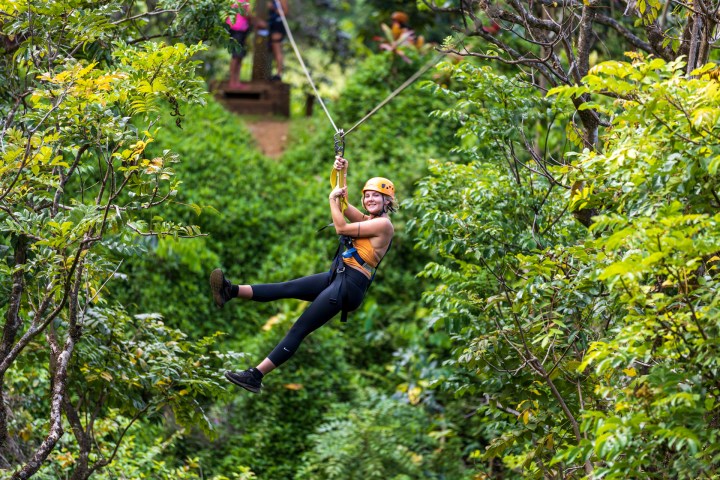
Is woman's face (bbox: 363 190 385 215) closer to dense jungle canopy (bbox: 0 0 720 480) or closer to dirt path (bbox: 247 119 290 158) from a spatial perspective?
dense jungle canopy (bbox: 0 0 720 480)

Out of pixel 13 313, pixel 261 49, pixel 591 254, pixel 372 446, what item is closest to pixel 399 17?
pixel 261 49

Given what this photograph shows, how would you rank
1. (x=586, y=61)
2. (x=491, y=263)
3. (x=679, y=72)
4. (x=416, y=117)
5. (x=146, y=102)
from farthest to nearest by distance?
(x=416, y=117) → (x=491, y=263) → (x=586, y=61) → (x=146, y=102) → (x=679, y=72)

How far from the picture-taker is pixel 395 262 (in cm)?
1255

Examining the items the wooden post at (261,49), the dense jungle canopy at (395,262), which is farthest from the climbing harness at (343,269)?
the wooden post at (261,49)

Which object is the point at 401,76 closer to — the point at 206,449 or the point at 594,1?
the point at 206,449

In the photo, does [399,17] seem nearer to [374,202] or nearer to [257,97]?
[257,97]

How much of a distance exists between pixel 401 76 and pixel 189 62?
9.11 meters

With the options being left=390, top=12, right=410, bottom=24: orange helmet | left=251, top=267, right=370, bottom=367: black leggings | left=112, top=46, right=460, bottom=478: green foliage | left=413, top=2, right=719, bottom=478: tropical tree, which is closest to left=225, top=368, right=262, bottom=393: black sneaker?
left=251, top=267, right=370, bottom=367: black leggings

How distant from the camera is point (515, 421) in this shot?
691 centimetres

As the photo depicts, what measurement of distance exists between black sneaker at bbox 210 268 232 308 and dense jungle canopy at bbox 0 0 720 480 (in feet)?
1.24

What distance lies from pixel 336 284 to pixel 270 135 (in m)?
9.38

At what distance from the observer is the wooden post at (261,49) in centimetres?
1530

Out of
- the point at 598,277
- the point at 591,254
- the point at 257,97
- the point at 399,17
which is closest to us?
the point at 598,277

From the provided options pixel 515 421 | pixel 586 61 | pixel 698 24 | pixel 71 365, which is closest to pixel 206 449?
pixel 71 365
